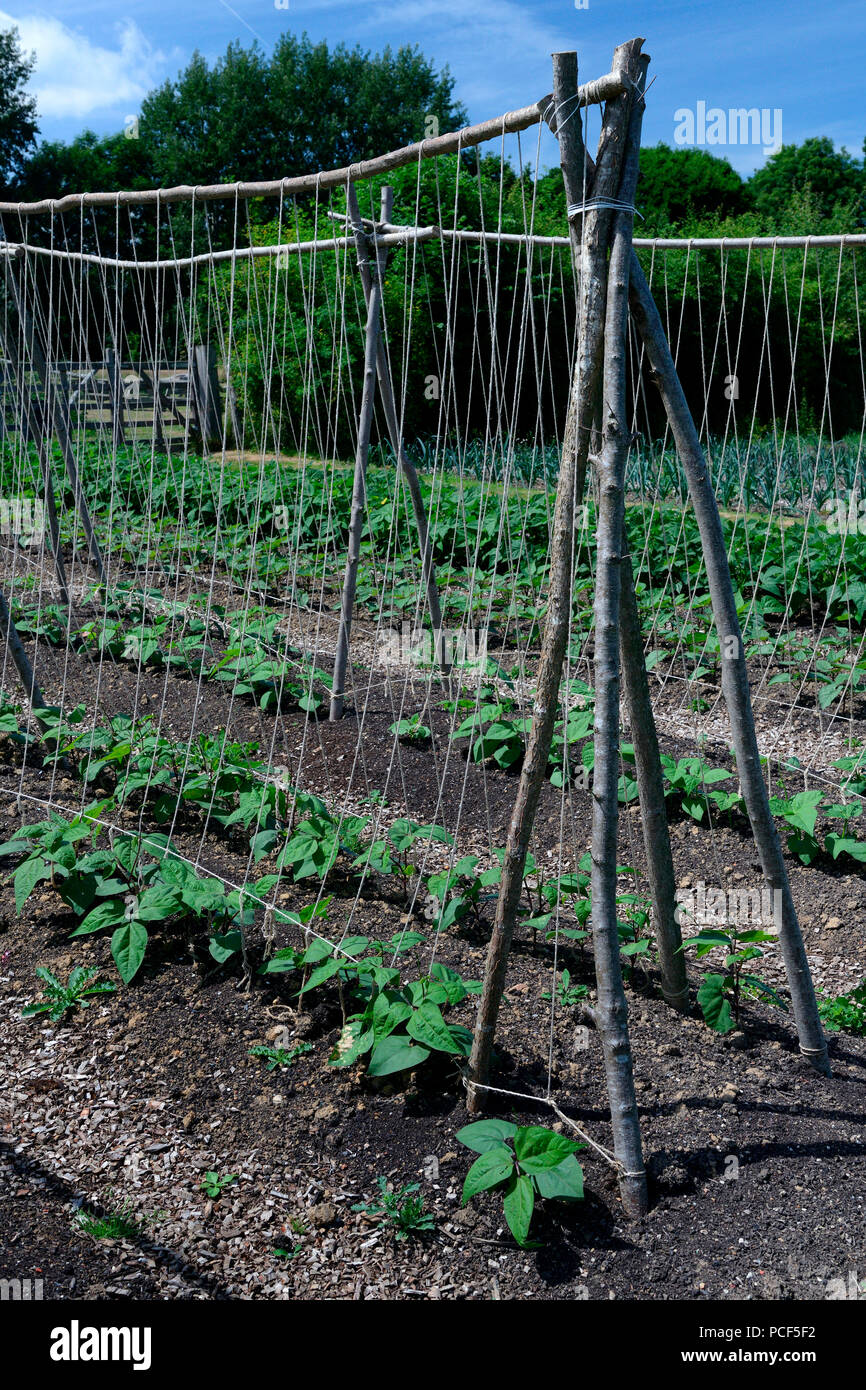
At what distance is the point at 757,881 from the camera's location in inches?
134

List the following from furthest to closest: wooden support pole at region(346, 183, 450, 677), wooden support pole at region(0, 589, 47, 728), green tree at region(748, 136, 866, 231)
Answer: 1. green tree at region(748, 136, 866, 231)
2. wooden support pole at region(346, 183, 450, 677)
3. wooden support pole at region(0, 589, 47, 728)

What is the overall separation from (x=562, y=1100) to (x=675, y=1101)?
25cm

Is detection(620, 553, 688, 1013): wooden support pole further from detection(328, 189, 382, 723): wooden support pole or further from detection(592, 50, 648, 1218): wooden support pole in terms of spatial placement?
detection(328, 189, 382, 723): wooden support pole

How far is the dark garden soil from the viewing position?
1854 mm

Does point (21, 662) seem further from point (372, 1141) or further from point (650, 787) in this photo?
point (650, 787)

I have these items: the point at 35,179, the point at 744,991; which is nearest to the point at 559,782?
the point at 744,991
